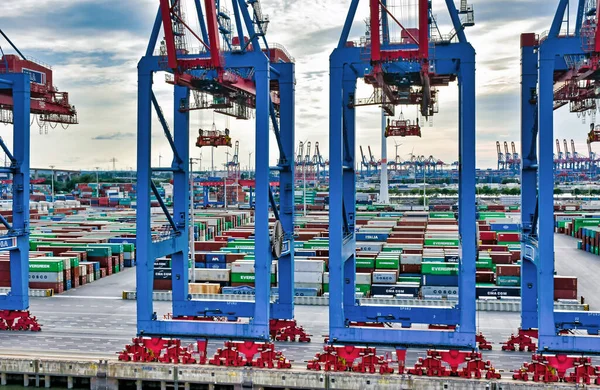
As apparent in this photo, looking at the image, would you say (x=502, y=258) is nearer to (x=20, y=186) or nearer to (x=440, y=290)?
(x=440, y=290)

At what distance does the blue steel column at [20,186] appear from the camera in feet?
109

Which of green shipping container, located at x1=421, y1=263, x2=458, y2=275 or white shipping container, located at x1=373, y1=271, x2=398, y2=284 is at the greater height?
green shipping container, located at x1=421, y1=263, x2=458, y2=275

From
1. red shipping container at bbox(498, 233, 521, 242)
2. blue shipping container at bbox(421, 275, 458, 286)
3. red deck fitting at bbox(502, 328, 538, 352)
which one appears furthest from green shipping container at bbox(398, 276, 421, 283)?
red shipping container at bbox(498, 233, 521, 242)

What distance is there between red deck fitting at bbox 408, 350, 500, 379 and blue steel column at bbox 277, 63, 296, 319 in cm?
777

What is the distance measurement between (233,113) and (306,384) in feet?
46.1

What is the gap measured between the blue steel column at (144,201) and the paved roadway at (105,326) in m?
3.69

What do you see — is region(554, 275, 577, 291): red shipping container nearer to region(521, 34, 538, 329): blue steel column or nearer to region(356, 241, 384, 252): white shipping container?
region(521, 34, 538, 329): blue steel column

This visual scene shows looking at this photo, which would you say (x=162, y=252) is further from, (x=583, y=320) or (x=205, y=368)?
(x=583, y=320)

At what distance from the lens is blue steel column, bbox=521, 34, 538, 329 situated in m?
28.5

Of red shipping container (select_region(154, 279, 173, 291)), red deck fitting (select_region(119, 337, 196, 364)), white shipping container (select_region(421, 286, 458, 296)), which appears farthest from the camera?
red shipping container (select_region(154, 279, 173, 291))

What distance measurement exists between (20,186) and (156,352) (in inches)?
531

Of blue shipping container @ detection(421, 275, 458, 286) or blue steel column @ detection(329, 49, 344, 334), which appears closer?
blue steel column @ detection(329, 49, 344, 334)

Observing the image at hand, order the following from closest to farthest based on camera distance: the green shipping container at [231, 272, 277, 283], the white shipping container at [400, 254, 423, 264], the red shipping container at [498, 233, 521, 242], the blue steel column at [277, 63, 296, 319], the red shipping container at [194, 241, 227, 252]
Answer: the blue steel column at [277, 63, 296, 319], the green shipping container at [231, 272, 277, 283], the white shipping container at [400, 254, 423, 264], the red shipping container at [194, 241, 227, 252], the red shipping container at [498, 233, 521, 242]

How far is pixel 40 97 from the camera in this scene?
3681 centimetres
